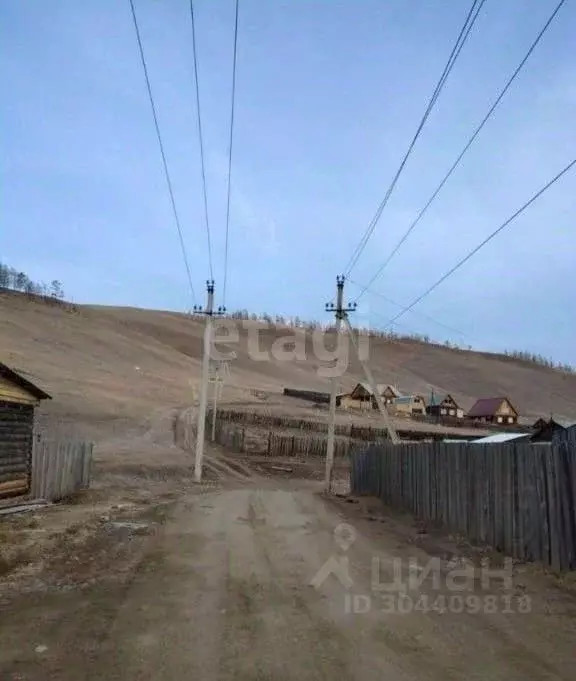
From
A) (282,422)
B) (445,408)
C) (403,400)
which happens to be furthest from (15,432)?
(445,408)

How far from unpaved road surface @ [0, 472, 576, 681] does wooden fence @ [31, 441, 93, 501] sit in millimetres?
11149

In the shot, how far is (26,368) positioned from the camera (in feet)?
200

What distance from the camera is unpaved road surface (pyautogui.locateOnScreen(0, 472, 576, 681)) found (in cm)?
482

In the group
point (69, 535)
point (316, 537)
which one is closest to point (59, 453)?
point (69, 535)

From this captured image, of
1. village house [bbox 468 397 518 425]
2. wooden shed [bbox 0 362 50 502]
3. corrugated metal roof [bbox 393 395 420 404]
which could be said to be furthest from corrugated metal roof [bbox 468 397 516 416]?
wooden shed [bbox 0 362 50 502]

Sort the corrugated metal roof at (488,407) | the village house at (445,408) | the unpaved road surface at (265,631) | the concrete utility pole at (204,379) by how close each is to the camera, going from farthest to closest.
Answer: the village house at (445,408) < the corrugated metal roof at (488,407) < the concrete utility pole at (204,379) < the unpaved road surface at (265,631)

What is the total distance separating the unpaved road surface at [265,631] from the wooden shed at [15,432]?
9488 mm

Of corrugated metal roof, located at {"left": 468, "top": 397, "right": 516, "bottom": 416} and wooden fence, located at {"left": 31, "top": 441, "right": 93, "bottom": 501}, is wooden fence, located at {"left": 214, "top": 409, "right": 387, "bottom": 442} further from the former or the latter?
corrugated metal roof, located at {"left": 468, "top": 397, "right": 516, "bottom": 416}

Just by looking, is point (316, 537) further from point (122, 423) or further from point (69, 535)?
point (122, 423)

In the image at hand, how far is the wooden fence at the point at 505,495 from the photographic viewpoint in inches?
322

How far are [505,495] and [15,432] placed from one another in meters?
13.4

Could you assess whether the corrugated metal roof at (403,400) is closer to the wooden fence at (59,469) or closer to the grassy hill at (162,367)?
the grassy hill at (162,367)

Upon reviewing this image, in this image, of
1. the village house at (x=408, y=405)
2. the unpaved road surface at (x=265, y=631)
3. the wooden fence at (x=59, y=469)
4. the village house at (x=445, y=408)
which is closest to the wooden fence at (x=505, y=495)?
the unpaved road surface at (x=265, y=631)

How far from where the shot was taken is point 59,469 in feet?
67.9
